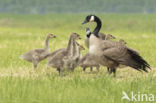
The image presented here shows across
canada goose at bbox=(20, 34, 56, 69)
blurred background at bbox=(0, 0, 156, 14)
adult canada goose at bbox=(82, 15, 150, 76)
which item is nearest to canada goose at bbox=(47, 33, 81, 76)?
adult canada goose at bbox=(82, 15, 150, 76)

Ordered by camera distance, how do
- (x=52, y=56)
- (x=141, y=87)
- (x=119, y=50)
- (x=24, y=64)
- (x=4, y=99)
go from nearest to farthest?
(x=4, y=99) < (x=141, y=87) < (x=119, y=50) < (x=52, y=56) < (x=24, y=64)

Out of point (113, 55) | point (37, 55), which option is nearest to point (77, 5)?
point (37, 55)

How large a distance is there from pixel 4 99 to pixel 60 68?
381 centimetres

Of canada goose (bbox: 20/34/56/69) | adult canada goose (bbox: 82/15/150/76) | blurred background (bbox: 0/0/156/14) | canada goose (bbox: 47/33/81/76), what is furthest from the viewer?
blurred background (bbox: 0/0/156/14)

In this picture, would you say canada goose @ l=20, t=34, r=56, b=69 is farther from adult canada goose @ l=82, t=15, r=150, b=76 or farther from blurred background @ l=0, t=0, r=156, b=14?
blurred background @ l=0, t=0, r=156, b=14

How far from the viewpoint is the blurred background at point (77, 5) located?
105438 millimetres

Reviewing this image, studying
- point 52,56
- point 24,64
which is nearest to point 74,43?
point 52,56

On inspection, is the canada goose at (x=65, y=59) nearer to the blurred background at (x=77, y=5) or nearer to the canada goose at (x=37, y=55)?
the canada goose at (x=37, y=55)

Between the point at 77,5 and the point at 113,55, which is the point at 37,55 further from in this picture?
the point at 77,5

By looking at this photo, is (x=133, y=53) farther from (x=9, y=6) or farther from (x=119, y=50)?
(x=9, y=6)

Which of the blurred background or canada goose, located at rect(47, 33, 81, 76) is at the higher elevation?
the blurred background

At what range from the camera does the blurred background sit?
105438mm

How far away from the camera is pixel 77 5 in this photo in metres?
109

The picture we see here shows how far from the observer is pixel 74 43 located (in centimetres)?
1111
